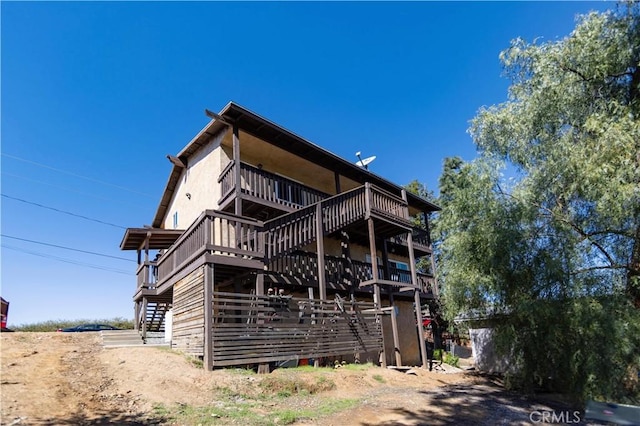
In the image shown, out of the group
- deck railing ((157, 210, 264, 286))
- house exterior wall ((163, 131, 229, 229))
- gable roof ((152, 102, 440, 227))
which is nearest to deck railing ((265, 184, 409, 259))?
deck railing ((157, 210, 264, 286))

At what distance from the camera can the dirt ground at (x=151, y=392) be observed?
5324 millimetres

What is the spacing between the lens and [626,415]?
16.4 ft

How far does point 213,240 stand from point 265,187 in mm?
3685

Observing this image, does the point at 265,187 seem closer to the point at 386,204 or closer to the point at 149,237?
the point at 386,204

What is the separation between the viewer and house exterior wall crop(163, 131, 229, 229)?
13695 mm

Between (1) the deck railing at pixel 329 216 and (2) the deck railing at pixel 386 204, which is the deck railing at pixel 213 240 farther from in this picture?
(2) the deck railing at pixel 386 204

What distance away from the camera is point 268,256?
34.4 feet

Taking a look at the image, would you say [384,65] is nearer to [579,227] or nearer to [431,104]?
[431,104]

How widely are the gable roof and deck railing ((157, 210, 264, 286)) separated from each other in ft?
12.6

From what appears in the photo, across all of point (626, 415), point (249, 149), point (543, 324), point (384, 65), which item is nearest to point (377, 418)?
point (626, 415)

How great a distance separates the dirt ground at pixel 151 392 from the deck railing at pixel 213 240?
251 cm

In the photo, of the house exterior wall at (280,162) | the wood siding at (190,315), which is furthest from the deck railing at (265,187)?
the wood siding at (190,315)

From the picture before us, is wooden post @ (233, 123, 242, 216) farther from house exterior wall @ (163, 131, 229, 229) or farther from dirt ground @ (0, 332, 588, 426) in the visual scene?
dirt ground @ (0, 332, 588, 426)

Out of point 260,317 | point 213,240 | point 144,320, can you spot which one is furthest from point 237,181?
point 144,320
